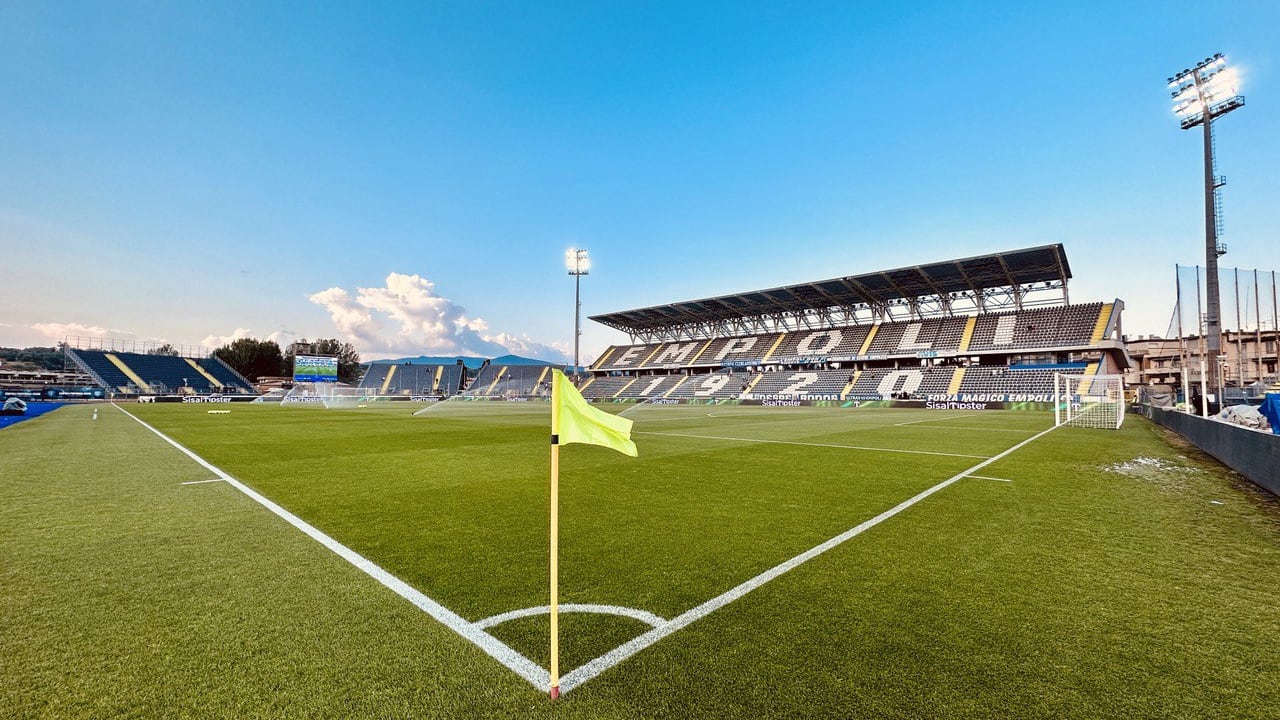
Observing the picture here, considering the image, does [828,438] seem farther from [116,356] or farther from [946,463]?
[116,356]

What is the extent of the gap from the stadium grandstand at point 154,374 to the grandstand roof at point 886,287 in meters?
52.9

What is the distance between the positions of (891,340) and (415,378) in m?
76.4

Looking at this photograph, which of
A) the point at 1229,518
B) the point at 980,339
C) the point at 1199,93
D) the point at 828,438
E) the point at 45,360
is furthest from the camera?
the point at 45,360

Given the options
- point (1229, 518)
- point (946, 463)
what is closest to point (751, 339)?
point (946, 463)

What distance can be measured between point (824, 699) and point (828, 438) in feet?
41.3

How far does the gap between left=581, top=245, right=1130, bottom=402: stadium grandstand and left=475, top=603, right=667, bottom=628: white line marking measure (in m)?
42.2

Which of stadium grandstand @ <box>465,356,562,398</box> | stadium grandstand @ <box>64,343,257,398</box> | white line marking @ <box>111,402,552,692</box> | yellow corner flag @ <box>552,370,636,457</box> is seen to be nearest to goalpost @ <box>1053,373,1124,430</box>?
yellow corner flag @ <box>552,370,636,457</box>

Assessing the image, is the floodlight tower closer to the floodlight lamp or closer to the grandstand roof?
the grandstand roof

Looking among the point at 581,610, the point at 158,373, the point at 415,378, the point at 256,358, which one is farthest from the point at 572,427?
the point at 256,358

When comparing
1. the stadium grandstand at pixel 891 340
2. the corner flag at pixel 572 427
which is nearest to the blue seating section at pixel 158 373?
the stadium grandstand at pixel 891 340

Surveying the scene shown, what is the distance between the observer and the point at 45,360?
8038 centimetres

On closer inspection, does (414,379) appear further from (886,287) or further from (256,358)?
(886,287)

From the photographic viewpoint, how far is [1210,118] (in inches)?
1025

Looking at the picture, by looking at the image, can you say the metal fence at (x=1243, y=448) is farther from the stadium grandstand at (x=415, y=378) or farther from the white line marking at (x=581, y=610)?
the stadium grandstand at (x=415, y=378)
